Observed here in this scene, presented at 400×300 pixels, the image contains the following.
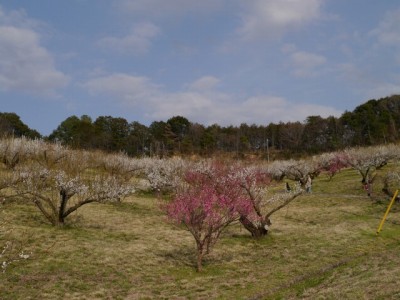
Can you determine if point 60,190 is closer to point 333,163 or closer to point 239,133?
point 333,163

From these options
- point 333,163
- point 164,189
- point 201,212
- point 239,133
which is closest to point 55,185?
point 201,212

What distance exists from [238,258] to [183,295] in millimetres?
6468

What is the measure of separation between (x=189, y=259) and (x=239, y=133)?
10558 cm

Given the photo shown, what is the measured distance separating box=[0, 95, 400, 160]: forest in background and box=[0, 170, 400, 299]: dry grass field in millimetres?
63788

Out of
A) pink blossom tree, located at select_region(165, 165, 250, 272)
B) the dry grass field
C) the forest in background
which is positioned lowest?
the dry grass field

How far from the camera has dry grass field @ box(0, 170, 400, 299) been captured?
16.1 m

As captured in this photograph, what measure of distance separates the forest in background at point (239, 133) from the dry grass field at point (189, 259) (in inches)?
2511

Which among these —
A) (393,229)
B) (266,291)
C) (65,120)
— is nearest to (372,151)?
(393,229)

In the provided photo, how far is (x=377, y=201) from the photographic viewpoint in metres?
38.3

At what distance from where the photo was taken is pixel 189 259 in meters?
21.8

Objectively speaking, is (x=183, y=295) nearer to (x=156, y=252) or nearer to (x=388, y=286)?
(x=156, y=252)

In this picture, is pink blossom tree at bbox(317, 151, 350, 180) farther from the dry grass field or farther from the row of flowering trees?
the dry grass field

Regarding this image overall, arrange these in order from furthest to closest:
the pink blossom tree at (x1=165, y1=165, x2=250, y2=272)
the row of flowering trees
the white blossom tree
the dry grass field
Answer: the white blossom tree, the row of flowering trees, the pink blossom tree at (x1=165, y1=165, x2=250, y2=272), the dry grass field

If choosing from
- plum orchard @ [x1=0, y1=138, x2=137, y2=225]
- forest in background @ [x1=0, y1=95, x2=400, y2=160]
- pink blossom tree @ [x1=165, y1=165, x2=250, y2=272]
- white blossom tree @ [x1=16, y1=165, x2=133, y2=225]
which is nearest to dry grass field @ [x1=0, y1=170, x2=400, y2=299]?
white blossom tree @ [x1=16, y1=165, x2=133, y2=225]
